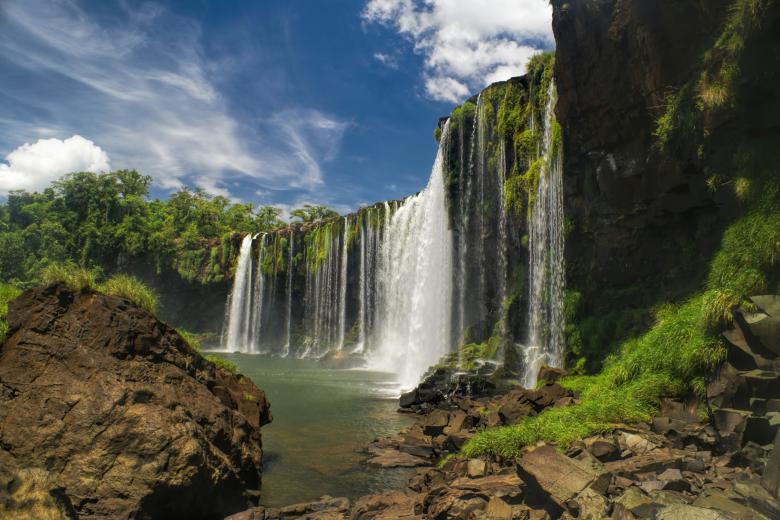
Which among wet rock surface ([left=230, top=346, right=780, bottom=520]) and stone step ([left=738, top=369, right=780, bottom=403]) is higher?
stone step ([left=738, top=369, right=780, bottom=403])

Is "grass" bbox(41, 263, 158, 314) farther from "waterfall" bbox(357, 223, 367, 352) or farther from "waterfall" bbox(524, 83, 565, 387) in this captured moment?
"waterfall" bbox(357, 223, 367, 352)

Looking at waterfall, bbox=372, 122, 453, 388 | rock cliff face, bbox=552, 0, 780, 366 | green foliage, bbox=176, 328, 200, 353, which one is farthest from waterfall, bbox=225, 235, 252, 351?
green foliage, bbox=176, 328, 200, 353

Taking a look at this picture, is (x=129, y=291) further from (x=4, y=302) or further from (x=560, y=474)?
(x=560, y=474)

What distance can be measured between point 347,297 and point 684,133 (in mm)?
32135

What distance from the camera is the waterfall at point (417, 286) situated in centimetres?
2889

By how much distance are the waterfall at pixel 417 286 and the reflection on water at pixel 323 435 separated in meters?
4.88

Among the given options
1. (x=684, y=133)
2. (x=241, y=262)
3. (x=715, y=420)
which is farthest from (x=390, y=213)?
(x=715, y=420)

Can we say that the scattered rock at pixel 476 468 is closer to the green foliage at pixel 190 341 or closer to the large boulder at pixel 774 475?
the large boulder at pixel 774 475

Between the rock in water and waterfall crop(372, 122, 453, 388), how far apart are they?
16.2 m

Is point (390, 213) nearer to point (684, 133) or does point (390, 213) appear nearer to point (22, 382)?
point (684, 133)

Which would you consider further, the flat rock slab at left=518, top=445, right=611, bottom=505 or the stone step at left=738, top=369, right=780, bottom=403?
the stone step at left=738, top=369, right=780, bottom=403

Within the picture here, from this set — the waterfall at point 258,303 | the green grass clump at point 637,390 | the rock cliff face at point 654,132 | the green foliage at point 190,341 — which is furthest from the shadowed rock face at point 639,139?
the waterfall at point 258,303

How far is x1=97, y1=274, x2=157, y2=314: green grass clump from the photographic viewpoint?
898 cm

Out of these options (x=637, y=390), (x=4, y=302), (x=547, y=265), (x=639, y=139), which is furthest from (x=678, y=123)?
(x=4, y=302)
